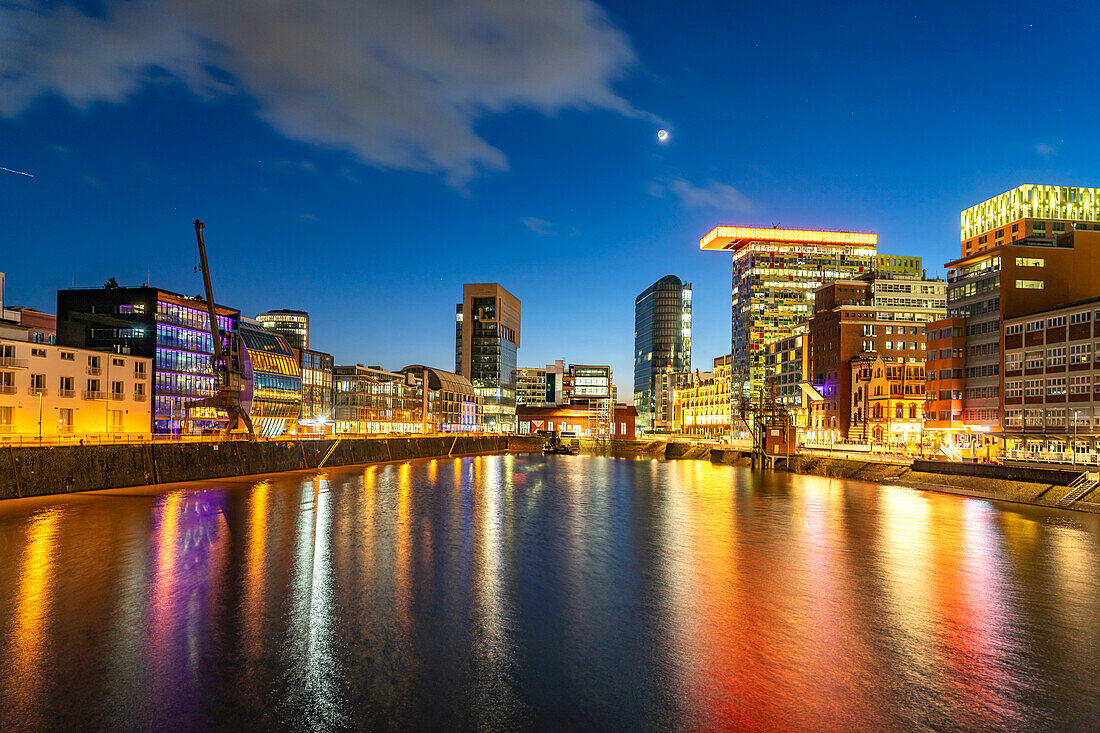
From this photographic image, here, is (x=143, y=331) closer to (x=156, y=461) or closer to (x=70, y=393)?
A: (x=70, y=393)

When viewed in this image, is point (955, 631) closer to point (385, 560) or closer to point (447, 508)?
point (385, 560)

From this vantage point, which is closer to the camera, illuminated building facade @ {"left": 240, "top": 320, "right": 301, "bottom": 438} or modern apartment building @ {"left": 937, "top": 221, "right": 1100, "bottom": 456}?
modern apartment building @ {"left": 937, "top": 221, "right": 1100, "bottom": 456}

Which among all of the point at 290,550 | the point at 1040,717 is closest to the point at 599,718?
the point at 1040,717

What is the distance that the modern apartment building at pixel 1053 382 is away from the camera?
77.6 m

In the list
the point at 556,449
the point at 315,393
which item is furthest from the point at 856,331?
the point at 315,393

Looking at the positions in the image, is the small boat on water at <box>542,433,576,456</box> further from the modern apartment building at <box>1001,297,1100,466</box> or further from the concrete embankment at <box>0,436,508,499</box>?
the modern apartment building at <box>1001,297,1100,466</box>

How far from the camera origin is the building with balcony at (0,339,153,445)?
242ft

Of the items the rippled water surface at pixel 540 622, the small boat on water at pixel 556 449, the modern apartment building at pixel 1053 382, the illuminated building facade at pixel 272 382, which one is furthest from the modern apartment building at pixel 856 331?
the illuminated building facade at pixel 272 382

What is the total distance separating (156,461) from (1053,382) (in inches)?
4208

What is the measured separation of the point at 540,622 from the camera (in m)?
28.2

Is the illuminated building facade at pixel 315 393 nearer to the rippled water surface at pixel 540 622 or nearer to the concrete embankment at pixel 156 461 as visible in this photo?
the concrete embankment at pixel 156 461

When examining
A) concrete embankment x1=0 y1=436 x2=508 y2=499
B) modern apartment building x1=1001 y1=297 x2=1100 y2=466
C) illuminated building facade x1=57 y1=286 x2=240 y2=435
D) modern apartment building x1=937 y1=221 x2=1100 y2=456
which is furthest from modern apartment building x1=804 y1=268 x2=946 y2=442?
illuminated building facade x1=57 y1=286 x2=240 y2=435

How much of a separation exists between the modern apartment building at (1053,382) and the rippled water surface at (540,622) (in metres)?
30.9

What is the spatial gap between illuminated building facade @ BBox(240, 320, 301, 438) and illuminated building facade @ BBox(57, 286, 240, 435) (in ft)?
59.4
